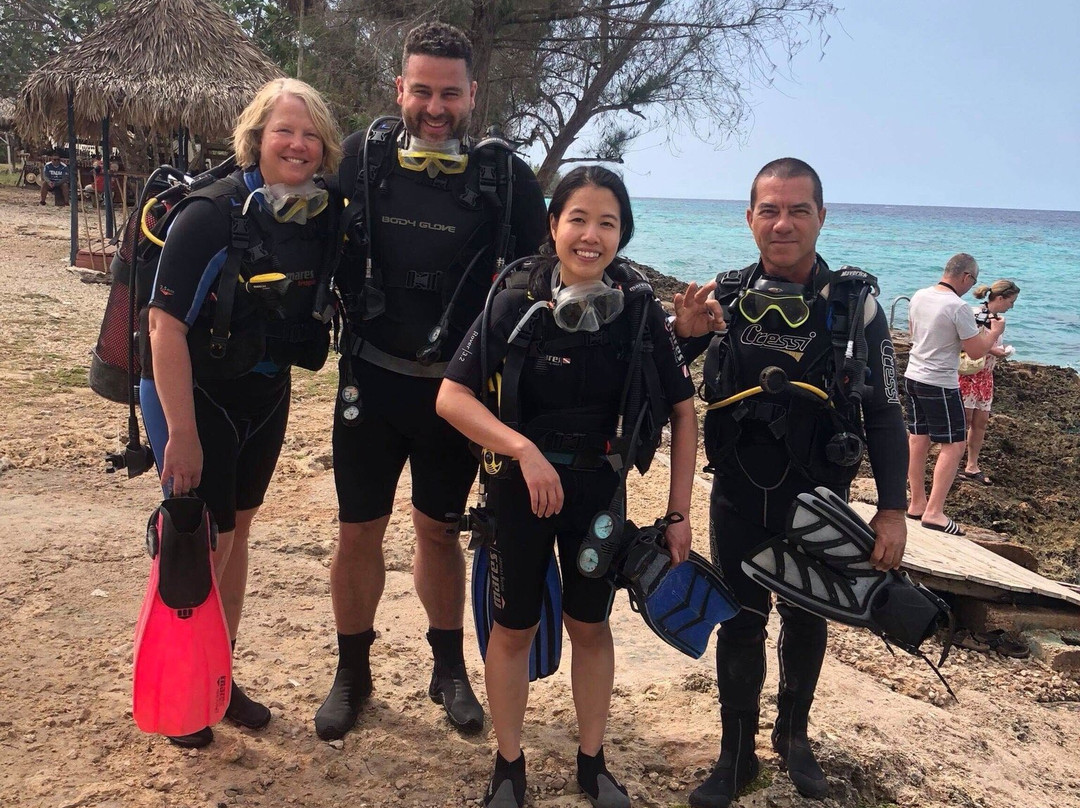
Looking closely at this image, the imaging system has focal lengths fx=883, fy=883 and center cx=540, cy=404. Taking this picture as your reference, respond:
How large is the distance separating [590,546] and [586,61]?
9.49 meters

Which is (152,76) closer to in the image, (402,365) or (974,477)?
(402,365)

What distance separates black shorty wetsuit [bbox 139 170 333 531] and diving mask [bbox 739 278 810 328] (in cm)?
133

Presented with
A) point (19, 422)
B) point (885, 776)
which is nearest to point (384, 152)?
point (885, 776)

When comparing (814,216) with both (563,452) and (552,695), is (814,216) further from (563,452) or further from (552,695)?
(552,695)

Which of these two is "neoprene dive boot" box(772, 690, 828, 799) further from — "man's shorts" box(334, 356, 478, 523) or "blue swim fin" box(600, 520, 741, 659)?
"man's shorts" box(334, 356, 478, 523)

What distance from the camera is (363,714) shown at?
3084 millimetres

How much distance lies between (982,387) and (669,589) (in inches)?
242

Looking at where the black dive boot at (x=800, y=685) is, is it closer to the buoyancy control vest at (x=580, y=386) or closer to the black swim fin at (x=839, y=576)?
the black swim fin at (x=839, y=576)

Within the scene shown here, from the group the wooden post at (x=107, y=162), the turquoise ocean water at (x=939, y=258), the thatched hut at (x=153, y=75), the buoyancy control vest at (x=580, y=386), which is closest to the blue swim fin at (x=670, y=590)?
the buoyancy control vest at (x=580, y=386)

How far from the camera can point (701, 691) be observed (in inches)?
136

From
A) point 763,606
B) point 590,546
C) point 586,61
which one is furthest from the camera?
point 586,61

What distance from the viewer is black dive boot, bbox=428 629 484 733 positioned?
3.06 metres

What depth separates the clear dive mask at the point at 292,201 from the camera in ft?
8.59

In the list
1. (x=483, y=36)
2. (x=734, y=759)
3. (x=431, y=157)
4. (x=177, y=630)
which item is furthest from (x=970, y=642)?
(x=483, y=36)
